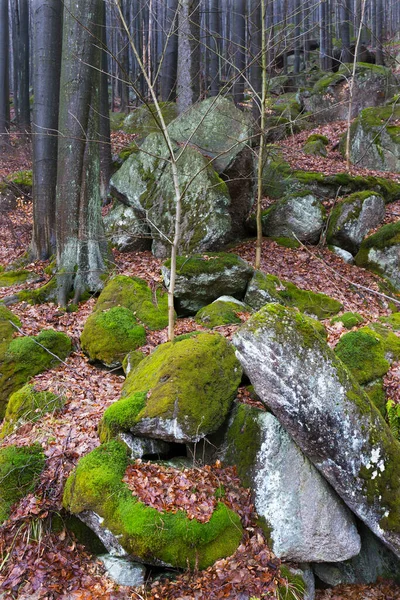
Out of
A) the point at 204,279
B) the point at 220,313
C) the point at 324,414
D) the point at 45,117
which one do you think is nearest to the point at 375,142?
the point at 204,279

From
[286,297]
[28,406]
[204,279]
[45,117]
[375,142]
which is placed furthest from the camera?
[375,142]

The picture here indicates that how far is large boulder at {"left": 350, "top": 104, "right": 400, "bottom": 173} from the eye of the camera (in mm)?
14516

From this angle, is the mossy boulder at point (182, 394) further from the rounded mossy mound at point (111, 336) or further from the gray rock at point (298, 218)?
the gray rock at point (298, 218)

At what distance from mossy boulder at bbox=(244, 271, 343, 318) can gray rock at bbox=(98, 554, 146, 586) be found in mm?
4707

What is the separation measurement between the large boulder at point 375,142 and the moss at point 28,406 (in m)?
13.2

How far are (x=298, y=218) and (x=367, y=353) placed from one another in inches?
243

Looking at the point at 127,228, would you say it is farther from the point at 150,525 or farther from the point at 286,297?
the point at 150,525

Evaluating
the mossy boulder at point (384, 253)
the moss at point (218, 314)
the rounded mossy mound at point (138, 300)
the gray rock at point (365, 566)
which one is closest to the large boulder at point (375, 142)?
the mossy boulder at point (384, 253)

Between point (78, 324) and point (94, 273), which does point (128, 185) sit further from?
point (78, 324)

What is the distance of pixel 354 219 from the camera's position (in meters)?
11.1

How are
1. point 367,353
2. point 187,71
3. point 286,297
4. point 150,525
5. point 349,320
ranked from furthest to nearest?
point 187,71 → point 286,297 → point 349,320 → point 367,353 → point 150,525

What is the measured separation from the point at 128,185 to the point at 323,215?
493cm

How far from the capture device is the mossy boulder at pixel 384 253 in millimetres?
10484

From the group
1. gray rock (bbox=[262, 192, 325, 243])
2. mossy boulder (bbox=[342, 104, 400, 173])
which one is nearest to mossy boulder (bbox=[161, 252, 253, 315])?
gray rock (bbox=[262, 192, 325, 243])
